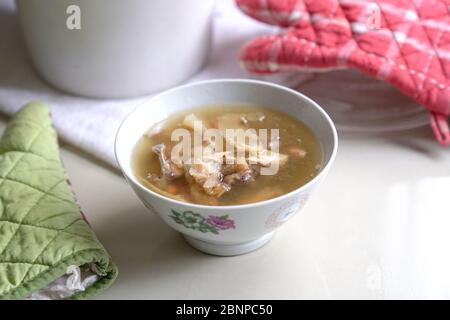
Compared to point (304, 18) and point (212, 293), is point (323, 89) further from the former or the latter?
point (212, 293)

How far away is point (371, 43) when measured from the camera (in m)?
0.72

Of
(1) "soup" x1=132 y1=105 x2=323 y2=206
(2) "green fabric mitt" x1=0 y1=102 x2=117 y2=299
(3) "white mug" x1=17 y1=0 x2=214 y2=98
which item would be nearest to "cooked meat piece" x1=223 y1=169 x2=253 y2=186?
(1) "soup" x1=132 y1=105 x2=323 y2=206

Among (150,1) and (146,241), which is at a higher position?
(150,1)

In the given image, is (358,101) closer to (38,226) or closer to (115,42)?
(115,42)

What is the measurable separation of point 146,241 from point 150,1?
10.4 inches

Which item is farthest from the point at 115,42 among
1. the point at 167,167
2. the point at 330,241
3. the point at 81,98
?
the point at 330,241

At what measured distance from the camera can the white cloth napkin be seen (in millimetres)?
734

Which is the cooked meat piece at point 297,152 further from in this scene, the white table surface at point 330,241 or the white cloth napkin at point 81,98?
the white cloth napkin at point 81,98

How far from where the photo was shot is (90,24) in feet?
2.32

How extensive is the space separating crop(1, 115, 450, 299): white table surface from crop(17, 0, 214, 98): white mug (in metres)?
0.12

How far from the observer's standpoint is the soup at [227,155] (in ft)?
1.79

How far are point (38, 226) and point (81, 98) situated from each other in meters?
0.27

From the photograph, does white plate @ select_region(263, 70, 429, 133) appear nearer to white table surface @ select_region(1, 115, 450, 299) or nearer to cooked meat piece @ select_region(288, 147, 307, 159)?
white table surface @ select_region(1, 115, 450, 299)

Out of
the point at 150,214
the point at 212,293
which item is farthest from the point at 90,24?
the point at 212,293
